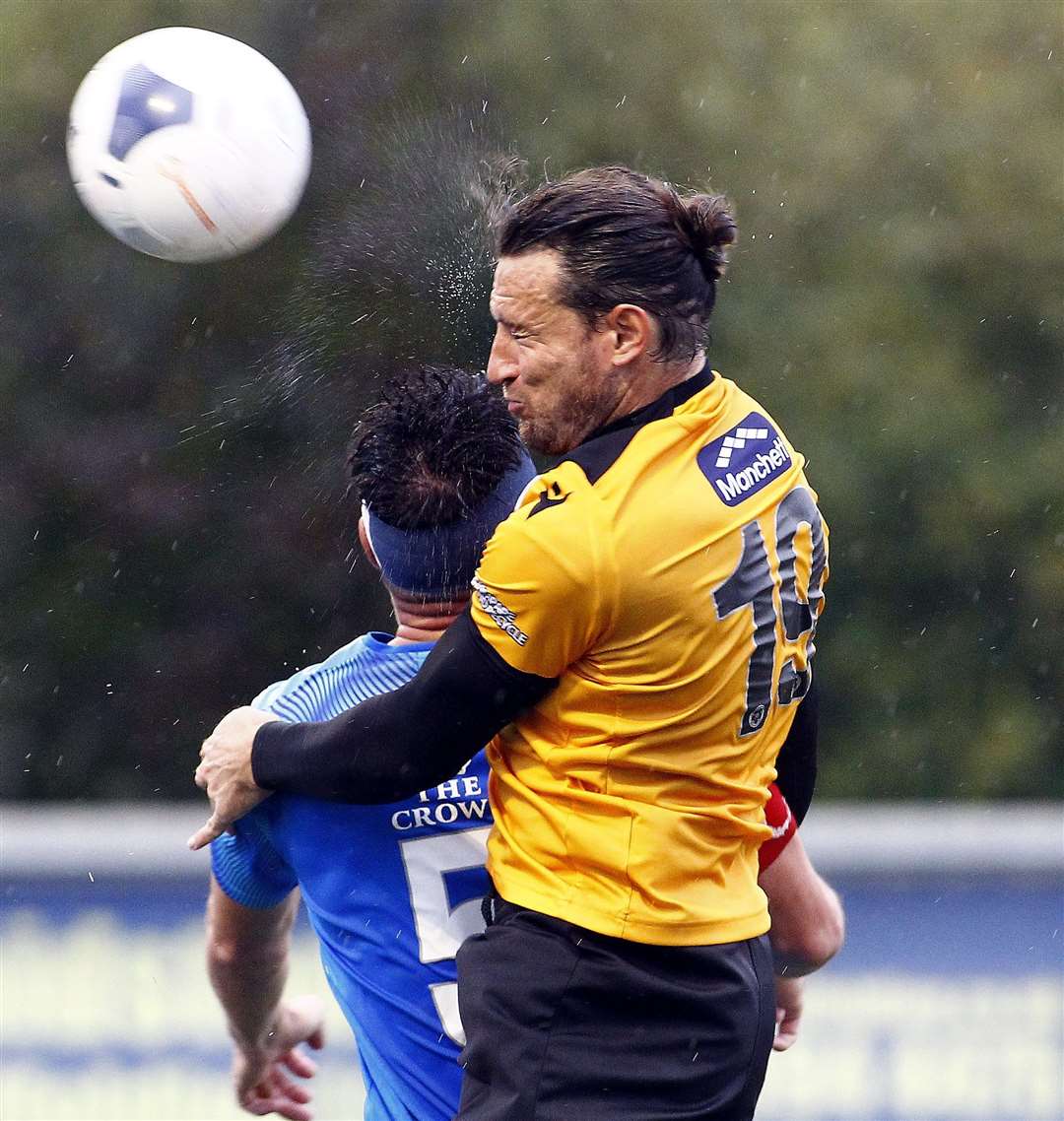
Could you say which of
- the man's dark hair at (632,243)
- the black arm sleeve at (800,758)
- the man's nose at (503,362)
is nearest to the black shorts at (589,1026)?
the black arm sleeve at (800,758)

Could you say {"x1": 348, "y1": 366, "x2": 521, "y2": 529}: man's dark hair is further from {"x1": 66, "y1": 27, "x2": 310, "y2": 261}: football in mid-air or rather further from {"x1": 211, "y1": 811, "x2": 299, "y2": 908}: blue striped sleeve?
{"x1": 66, "y1": 27, "x2": 310, "y2": 261}: football in mid-air

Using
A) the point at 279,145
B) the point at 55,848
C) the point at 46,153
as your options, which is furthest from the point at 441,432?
the point at 46,153

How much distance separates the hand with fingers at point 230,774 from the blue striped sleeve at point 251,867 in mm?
182

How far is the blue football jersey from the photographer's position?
317 cm

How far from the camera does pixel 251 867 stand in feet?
11.2

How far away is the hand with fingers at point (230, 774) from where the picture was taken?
3.06m

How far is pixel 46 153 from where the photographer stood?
35.6 ft

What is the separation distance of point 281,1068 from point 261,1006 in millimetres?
295

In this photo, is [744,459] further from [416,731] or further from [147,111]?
[147,111]

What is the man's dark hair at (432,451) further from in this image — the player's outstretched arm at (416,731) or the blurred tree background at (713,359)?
the blurred tree background at (713,359)

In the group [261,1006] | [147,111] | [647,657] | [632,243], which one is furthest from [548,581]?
[147,111]

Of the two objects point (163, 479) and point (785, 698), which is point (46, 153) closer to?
point (163, 479)

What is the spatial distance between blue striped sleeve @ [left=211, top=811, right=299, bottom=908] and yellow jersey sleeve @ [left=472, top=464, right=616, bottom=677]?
705 millimetres

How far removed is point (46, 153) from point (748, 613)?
888 cm
